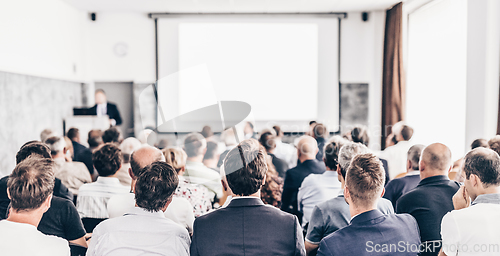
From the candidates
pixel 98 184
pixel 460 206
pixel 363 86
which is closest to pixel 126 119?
pixel 363 86

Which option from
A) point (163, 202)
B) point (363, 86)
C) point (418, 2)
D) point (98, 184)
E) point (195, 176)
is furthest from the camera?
point (363, 86)

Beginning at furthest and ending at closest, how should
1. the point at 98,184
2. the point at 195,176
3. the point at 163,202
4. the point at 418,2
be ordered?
the point at 418,2 < the point at 195,176 < the point at 98,184 < the point at 163,202

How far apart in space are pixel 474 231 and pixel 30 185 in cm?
169

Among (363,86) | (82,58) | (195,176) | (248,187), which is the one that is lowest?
(195,176)

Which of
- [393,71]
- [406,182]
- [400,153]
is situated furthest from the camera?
[393,71]

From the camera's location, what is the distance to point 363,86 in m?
7.54

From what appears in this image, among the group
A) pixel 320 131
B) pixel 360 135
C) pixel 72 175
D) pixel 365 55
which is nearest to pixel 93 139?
pixel 72 175

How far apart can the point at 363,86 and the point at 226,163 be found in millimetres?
6426

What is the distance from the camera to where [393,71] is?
275 inches

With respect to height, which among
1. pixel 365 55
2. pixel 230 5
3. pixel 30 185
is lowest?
pixel 30 185

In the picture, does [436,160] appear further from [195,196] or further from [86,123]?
[86,123]

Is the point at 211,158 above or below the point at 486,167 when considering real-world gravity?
below

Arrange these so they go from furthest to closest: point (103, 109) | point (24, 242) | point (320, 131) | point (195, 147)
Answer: point (103, 109) < point (320, 131) < point (195, 147) < point (24, 242)

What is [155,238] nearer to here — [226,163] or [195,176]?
[226,163]
